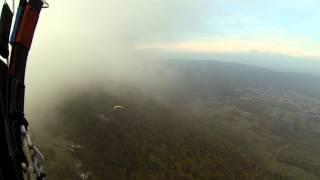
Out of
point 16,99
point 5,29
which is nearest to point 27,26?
point 5,29

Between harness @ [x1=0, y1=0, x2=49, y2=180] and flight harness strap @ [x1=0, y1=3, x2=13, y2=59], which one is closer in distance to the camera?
harness @ [x1=0, y1=0, x2=49, y2=180]

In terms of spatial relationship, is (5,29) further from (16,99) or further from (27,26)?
(16,99)

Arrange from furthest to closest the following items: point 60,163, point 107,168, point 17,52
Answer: point 107,168
point 60,163
point 17,52

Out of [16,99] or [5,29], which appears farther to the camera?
[5,29]

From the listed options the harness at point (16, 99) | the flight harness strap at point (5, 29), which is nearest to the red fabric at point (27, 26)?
the harness at point (16, 99)

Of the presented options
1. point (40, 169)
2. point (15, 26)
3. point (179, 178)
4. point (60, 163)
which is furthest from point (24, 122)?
point (179, 178)

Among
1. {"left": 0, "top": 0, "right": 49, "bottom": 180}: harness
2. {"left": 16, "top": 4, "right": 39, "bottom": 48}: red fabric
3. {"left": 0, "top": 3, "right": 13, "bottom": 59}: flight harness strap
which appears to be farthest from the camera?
{"left": 0, "top": 3, "right": 13, "bottom": 59}: flight harness strap

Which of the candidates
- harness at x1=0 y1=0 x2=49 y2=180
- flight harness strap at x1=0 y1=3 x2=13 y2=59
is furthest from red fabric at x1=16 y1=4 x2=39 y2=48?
flight harness strap at x1=0 y1=3 x2=13 y2=59

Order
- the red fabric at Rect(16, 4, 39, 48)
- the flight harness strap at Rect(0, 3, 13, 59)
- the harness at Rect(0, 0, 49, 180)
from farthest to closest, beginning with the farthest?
the flight harness strap at Rect(0, 3, 13, 59) → the red fabric at Rect(16, 4, 39, 48) → the harness at Rect(0, 0, 49, 180)

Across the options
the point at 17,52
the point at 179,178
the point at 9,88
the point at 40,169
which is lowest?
the point at 179,178

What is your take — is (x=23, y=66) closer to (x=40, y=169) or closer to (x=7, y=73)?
(x=7, y=73)

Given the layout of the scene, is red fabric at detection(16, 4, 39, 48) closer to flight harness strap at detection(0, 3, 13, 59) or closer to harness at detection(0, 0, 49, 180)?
harness at detection(0, 0, 49, 180)
